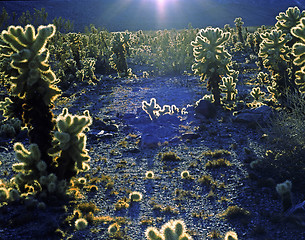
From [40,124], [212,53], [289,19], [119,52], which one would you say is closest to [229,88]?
[212,53]

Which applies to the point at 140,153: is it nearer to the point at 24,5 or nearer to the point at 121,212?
the point at 121,212

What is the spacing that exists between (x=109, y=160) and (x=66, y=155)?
13.5 ft

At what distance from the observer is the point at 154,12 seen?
375ft

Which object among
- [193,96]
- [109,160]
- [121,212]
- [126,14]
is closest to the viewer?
[121,212]

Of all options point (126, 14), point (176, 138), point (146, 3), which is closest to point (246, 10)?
point (146, 3)

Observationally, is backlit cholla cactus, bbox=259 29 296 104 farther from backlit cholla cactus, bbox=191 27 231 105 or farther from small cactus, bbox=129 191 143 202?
small cactus, bbox=129 191 143 202

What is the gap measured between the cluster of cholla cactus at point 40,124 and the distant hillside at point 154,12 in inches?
3056

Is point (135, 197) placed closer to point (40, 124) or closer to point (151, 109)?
point (40, 124)

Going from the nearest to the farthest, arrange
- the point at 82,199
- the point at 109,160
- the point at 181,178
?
1. the point at 82,199
2. the point at 181,178
3. the point at 109,160

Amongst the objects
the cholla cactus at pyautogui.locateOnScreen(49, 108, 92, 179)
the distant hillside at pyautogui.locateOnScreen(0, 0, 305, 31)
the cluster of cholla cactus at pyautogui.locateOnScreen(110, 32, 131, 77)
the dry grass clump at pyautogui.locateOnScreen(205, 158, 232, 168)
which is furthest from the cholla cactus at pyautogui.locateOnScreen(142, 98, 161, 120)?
the distant hillside at pyautogui.locateOnScreen(0, 0, 305, 31)

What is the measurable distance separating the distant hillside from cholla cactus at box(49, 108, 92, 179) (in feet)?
A: 257

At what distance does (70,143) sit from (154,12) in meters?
113

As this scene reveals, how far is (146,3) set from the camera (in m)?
121

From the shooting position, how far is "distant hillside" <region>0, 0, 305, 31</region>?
3656 inches
